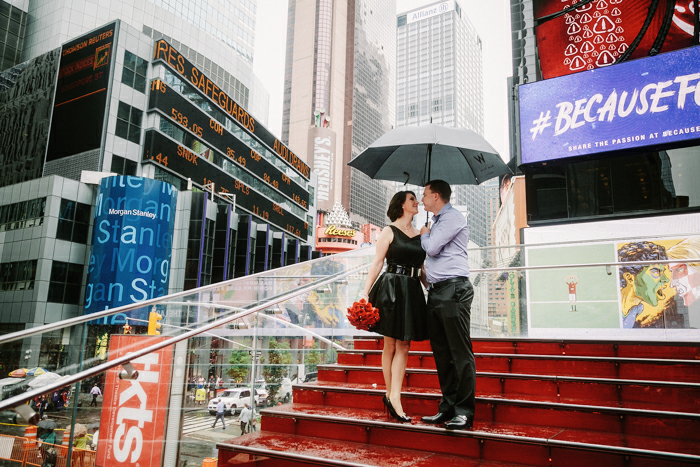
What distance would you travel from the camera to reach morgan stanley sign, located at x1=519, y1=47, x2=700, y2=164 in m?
7.87

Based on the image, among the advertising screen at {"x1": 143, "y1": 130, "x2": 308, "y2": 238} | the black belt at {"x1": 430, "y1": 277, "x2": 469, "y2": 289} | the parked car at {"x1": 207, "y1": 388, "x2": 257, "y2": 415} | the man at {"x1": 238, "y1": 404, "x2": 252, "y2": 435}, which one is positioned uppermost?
the advertising screen at {"x1": 143, "y1": 130, "x2": 308, "y2": 238}

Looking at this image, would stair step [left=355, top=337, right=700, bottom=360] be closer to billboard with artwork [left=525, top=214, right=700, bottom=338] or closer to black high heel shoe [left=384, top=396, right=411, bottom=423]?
billboard with artwork [left=525, top=214, right=700, bottom=338]

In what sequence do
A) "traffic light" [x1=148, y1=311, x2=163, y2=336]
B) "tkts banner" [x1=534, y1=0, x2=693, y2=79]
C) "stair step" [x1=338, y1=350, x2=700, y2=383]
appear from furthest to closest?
"tkts banner" [x1=534, y1=0, x2=693, y2=79]
"traffic light" [x1=148, y1=311, x2=163, y2=336]
"stair step" [x1=338, y1=350, x2=700, y2=383]

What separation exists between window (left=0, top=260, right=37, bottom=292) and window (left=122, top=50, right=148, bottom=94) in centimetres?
1162

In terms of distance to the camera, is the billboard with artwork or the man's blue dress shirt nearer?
the man's blue dress shirt

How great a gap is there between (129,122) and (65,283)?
32.4ft

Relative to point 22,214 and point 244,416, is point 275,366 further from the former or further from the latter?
point 22,214

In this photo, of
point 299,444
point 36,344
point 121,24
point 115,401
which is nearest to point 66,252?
point 121,24

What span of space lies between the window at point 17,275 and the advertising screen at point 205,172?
851cm

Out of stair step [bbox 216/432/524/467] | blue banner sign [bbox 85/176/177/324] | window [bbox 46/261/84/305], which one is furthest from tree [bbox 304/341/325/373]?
window [bbox 46/261/84/305]

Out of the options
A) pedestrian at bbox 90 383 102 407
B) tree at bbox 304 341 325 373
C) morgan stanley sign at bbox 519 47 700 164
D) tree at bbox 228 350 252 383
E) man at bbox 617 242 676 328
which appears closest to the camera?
pedestrian at bbox 90 383 102 407

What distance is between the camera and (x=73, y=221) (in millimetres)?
24266

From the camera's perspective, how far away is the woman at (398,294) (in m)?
3.79

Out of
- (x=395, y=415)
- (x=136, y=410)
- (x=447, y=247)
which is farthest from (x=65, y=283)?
(x=447, y=247)
